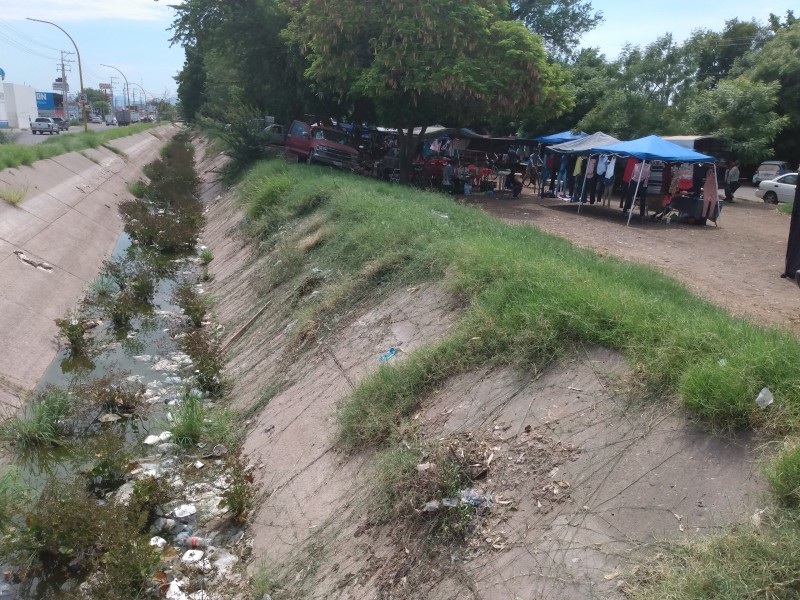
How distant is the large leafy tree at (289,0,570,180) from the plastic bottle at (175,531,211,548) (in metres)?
14.4

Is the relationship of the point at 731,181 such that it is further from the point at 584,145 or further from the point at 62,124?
the point at 62,124

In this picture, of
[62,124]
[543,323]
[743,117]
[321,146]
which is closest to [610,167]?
[321,146]

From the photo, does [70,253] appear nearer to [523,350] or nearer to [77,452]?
[77,452]

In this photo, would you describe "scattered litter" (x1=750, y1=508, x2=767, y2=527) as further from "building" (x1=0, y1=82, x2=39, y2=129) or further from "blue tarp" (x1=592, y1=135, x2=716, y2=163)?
"building" (x1=0, y1=82, x2=39, y2=129)

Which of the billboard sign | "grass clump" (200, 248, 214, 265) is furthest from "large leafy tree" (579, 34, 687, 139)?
the billboard sign

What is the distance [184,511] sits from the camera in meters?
6.44

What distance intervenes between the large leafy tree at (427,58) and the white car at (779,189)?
1196 centimetres

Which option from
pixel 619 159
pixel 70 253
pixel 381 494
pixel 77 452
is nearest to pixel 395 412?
pixel 381 494

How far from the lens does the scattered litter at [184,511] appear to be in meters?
6.40

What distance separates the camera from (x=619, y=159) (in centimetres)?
1984

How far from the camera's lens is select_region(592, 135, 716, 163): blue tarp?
16688 mm

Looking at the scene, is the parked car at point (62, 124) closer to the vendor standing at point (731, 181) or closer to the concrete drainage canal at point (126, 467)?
the concrete drainage canal at point (126, 467)

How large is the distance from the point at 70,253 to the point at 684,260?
1475 cm

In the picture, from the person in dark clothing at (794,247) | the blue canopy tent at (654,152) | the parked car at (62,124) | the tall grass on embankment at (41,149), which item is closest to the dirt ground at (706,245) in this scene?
the person in dark clothing at (794,247)
